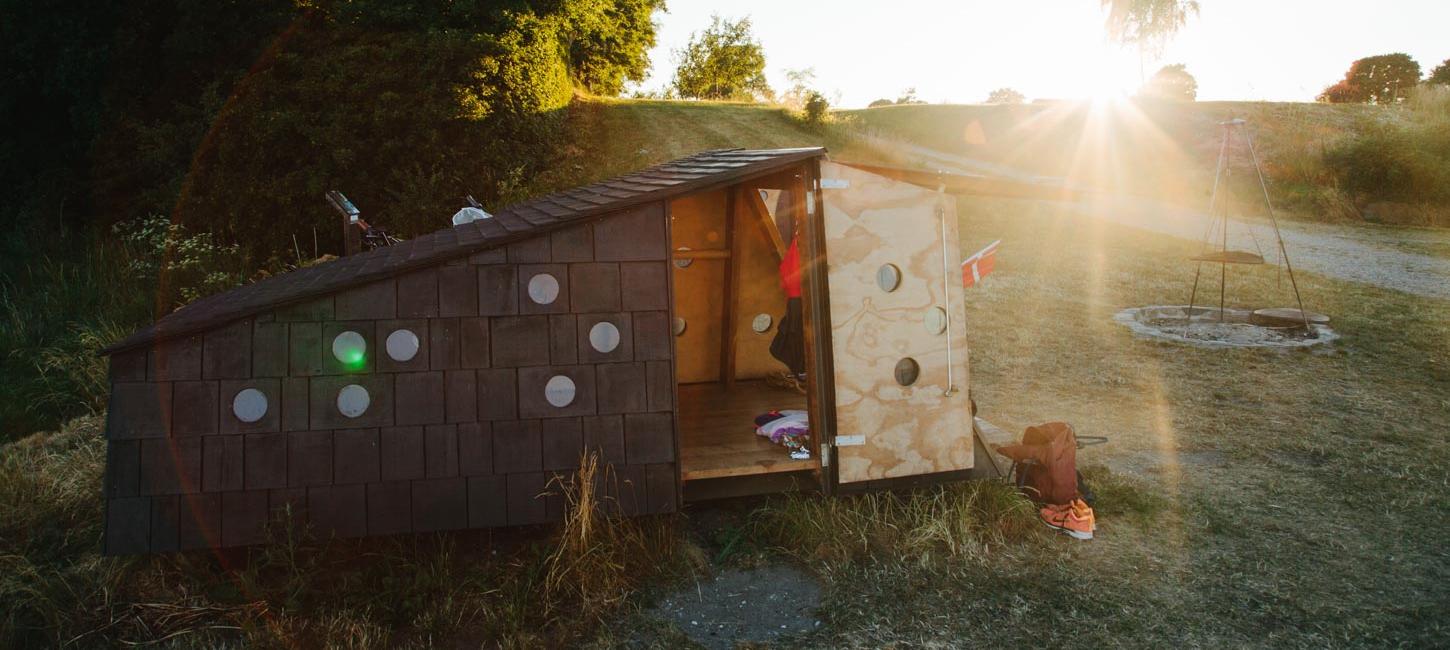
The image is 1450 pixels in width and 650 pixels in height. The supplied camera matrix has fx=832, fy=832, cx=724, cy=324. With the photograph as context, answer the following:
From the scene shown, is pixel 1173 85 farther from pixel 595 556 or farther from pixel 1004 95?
pixel 595 556

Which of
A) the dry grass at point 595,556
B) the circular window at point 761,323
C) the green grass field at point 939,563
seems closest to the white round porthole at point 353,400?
the green grass field at point 939,563

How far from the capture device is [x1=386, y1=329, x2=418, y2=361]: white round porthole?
4.63 m

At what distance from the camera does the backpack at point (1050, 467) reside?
5.84 m

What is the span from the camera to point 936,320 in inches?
225

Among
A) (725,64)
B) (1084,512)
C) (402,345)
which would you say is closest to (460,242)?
(402,345)

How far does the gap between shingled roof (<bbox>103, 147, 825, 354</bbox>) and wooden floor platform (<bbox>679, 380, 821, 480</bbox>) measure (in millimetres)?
1736

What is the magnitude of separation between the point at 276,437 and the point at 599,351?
1.79 metres

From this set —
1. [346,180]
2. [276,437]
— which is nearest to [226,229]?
[346,180]

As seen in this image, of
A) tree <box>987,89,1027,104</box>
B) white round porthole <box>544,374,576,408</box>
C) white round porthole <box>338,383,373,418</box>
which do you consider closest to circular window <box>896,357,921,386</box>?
white round porthole <box>544,374,576,408</box>

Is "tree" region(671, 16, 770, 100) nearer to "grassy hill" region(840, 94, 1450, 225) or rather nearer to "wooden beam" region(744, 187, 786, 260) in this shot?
"grassy hill" region(840, 94, 1450, 225)

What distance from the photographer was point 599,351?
4.93m

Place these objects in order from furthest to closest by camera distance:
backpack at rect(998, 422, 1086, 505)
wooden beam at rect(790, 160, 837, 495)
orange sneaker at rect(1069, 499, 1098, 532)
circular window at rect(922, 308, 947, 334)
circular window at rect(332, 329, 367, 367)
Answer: backpack at rect(998, 422, 1086, 505) < circular window at rect(922, 308, 947, 334) < orange sneaker at rect(1069, 499, 1098, 532) < wooden beam at rect(790, 160, 837, 495) < circular window at rect(332, 329, 367, 367)

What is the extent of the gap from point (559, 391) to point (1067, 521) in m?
3.46

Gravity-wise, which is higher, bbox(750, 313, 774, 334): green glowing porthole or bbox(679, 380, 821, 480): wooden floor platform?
bbox(750, 313, 774, 334): green glowing porthole
